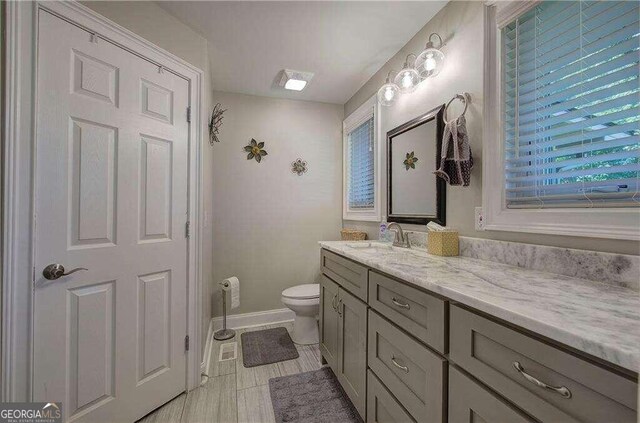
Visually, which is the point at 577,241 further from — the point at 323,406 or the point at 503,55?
the point at 323,406

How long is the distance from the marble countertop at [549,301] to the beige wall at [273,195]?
1835mm

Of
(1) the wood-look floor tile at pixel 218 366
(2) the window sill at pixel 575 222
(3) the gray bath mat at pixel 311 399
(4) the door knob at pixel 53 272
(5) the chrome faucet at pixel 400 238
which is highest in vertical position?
(2) the window sill at pixel 575 222

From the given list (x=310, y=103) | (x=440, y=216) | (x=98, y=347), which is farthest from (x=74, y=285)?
(x=310, y=103)

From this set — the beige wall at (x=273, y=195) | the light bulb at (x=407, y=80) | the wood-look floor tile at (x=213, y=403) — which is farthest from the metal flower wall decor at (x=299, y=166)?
the wood-look floor tile at (x=213, y=403)

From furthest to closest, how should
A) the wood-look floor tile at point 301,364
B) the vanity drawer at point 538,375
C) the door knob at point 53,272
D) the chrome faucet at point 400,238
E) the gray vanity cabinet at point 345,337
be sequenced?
1. the wood-look floor tile at point 301,364
2. the chrome faucet at point 400,238
3. the gray vanity cabinet at point 345,337
4. the door knob at point 53,272
5. the vanity drawer at point 538,375

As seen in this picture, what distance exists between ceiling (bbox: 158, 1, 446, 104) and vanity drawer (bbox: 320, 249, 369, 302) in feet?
5.06

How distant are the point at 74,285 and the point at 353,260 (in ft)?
4.56

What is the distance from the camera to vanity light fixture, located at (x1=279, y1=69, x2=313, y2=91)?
2342 millimetres

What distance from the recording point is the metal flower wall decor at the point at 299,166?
293cm

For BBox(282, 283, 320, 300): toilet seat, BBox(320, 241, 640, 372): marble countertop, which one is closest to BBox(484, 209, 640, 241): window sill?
BBox(320, 241, 640, 372): marble countertop

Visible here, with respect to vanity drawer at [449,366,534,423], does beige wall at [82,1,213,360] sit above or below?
above

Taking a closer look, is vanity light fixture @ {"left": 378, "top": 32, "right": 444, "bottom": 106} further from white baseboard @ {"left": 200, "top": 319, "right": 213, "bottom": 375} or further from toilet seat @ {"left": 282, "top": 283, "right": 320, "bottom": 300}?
white baseboard @ {"left": 200, "top": 319, "right": 213, "bottom": 375}

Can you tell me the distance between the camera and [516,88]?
121cm
